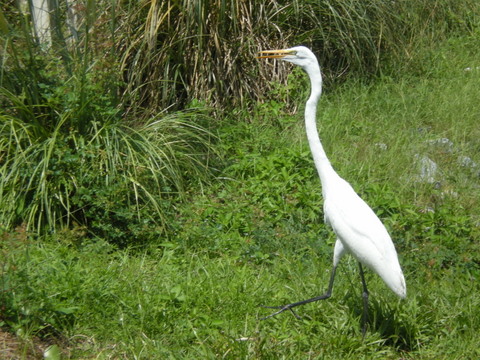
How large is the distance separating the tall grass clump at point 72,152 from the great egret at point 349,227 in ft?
4.41

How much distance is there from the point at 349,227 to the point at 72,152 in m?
2.18

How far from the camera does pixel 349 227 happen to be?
358 centimetres

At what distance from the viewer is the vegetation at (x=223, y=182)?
3484 mm

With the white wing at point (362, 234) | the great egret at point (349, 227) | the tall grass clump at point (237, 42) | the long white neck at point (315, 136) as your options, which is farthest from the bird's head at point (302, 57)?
the tall grass clump at point (237, 42)

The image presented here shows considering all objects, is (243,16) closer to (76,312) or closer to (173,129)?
(173,129)

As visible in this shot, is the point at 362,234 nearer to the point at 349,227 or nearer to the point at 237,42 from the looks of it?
the point at 349,227

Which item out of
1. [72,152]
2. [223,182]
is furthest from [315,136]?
[72,152]

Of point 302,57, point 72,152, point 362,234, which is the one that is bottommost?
point 362,234

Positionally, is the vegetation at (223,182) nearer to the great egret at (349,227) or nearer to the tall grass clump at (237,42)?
the tall grass clump at (237,42)

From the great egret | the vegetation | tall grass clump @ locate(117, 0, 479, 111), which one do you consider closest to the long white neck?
the great egret

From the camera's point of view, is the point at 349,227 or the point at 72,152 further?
the point at 72,152

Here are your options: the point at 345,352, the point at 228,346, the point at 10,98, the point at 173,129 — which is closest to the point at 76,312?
the point at 228,346

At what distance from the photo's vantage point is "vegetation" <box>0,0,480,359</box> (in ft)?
11.4

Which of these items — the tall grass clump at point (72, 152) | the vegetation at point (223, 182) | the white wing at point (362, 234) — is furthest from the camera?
the tall grass clump at point (72, 152)
